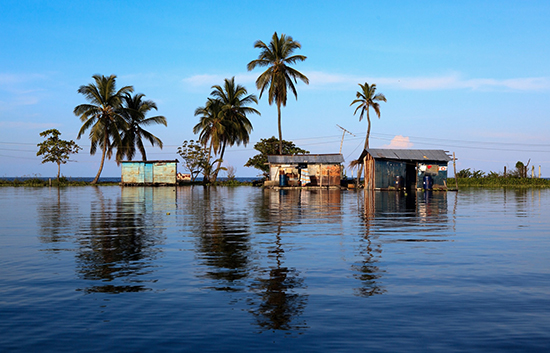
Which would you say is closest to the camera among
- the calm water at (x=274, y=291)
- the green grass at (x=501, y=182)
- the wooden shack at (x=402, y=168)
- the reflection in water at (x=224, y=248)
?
the calm water at (x=274, y=291)

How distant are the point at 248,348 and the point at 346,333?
0.96 meters

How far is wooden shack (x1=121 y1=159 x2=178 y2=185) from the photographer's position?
5281 cm

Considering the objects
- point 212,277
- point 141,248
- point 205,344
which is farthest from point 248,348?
point 141,248

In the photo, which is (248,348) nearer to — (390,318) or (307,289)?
(390,318)

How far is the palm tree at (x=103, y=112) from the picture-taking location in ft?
163

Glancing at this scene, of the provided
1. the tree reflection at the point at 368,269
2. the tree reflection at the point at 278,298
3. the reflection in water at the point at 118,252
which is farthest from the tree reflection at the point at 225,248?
the tree reflection at the point at 368,269

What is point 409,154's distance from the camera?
42.8 meters

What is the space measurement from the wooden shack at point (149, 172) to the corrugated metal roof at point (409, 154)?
23321 millimetres

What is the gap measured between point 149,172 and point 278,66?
19353 mm

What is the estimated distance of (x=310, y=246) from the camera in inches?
377

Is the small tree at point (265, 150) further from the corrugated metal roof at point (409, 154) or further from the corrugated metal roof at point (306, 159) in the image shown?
the corrugated metal roof at point (409, 154)

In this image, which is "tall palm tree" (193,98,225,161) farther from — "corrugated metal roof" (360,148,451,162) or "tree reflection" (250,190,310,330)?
"tree reflection" (250,190,310,330)

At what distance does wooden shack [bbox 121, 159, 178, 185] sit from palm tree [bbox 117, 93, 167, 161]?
1.66 meters

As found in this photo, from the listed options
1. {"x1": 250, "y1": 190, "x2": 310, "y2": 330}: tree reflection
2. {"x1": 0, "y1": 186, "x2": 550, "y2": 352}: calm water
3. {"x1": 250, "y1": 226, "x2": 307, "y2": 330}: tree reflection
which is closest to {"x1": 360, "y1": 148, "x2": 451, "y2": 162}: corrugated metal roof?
{"x1": 0, "y1": 186, "x2": 550, "y2": 352}: calm water
